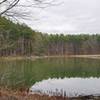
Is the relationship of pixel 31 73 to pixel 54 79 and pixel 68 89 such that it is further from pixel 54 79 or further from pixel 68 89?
pixel 68 89

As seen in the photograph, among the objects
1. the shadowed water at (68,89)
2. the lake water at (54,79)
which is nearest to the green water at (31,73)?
the lake water at (54,79)

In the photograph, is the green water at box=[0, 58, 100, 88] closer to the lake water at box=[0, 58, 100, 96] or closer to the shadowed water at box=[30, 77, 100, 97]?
the lake water at box=[0, 58, 100, 96]

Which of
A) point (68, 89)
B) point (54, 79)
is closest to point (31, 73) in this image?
point (54, 79)

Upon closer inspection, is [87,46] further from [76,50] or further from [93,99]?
[93,99]

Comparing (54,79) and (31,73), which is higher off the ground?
(54,79)

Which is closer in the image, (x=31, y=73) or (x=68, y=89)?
(x=68, y=89)

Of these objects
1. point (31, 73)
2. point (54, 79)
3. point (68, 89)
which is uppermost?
point (68, 89)

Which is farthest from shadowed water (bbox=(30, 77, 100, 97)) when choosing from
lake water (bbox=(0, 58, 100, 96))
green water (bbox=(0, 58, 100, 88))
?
green water (bbox=(0, 58, 100, 88))

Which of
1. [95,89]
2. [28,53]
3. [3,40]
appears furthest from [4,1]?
[28,53]

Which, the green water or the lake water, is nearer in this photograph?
the lake water

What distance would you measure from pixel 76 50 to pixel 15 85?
12885cm

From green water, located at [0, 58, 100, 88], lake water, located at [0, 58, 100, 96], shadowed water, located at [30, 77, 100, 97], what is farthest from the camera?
green water, located at [0, 58, 100, 88]

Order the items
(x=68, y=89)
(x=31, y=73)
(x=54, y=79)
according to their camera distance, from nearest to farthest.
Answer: (x=68, y=89) < (x=54, y=79) < (x=31, y=73)

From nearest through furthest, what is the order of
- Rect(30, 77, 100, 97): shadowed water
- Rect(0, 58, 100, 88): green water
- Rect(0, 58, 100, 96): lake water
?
1. Rect(30, 77, 100, 97): shadowed water
2. Rect(0, 58, 100, 96): lake water
3. Rect(0, 58, 100, 88): green water
